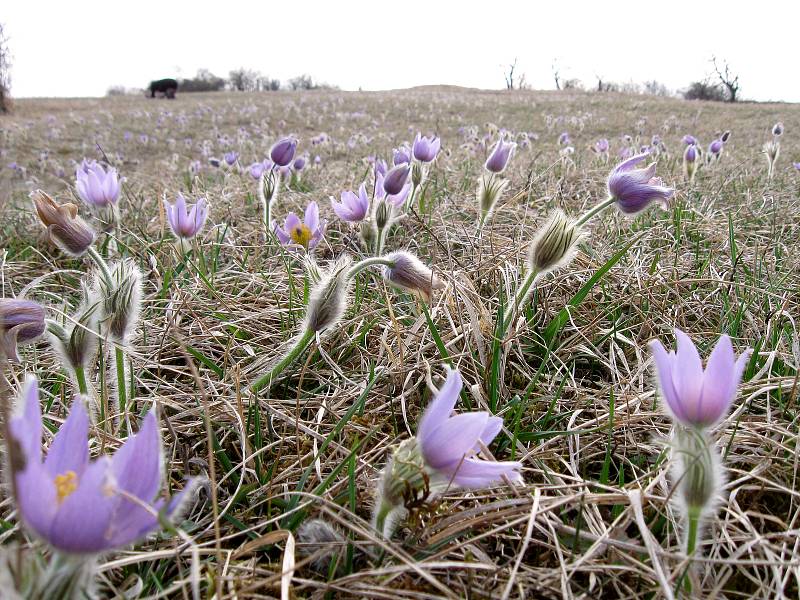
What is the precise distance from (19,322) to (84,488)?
0.73m

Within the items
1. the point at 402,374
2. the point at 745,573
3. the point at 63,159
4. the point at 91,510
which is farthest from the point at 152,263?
the point at 63,159

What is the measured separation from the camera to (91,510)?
625mm

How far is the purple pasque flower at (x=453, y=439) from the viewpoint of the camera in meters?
0.89

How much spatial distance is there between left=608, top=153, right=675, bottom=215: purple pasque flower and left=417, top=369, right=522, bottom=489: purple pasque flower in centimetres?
115

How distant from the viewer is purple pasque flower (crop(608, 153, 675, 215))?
5.72 feet

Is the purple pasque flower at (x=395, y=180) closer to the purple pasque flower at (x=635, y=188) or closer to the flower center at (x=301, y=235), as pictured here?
the flower center at (x=301, y=235)

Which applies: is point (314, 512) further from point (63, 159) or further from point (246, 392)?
point (63, 159)

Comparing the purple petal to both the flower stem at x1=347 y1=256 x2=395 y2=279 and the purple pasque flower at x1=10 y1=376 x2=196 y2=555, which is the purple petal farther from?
the flower stem at x1=347 y1=256 x2=395 y2=279

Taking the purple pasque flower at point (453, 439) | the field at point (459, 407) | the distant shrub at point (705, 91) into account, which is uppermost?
the distant shrub at point (705, 91)

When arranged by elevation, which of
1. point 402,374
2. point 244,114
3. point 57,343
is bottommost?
point 402,374

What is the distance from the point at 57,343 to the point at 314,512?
676 millimetres

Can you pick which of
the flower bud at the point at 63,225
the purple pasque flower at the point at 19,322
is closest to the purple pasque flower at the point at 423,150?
the flower bud at the point at 63,225

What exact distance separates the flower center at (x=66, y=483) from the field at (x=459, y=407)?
164 mm

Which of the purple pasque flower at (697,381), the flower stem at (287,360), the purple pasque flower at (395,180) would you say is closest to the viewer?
the purple pasque flower at (697,381)
